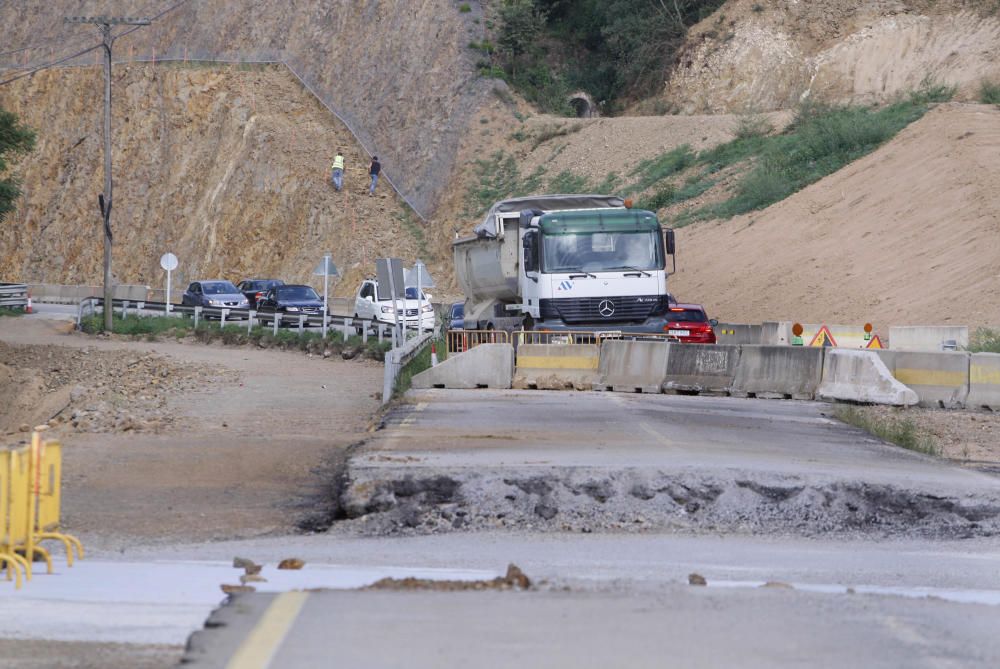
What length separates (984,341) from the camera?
3077cm

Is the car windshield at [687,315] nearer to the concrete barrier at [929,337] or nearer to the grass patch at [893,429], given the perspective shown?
the concrete barrier at [929,337]

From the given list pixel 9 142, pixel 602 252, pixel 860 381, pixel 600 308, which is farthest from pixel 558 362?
pixel 9 142

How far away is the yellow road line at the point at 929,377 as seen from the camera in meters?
23.4

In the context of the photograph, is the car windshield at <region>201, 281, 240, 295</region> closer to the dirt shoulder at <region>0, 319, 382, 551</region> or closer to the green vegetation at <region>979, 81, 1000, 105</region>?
the dirt shoulder at <region>0, 319, 382, 551</region>

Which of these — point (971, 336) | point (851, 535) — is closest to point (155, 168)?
point (971, 336)

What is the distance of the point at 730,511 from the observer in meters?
12.9

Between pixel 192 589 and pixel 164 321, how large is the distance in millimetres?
42029

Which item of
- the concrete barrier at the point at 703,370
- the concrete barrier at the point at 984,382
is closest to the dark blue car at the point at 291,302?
the concrete barrier at the point at 703,370

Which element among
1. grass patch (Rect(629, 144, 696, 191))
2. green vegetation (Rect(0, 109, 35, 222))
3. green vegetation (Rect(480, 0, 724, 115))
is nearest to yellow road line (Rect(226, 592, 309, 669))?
green vegetation (Rect(0, 109, 35, 222))

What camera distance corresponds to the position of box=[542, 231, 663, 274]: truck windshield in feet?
93.7

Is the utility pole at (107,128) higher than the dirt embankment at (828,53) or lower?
lower

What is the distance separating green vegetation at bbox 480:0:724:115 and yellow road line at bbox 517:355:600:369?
46129 millimetres

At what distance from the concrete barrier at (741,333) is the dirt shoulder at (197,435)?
967 cm

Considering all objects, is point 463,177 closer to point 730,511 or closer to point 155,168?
point 155,168
